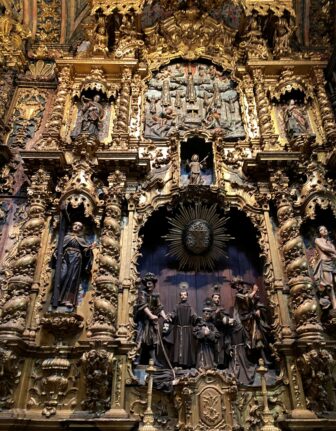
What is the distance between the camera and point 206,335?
18.2 feet

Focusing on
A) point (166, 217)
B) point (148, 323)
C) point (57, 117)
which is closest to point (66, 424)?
point (148, 323)

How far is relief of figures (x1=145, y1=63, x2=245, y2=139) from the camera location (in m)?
7.95

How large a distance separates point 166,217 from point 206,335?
Answer: 86.5 inches

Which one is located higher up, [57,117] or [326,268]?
[57,117]

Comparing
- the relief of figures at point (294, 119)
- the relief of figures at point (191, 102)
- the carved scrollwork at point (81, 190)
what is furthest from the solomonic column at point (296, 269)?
the carved scrollwork at point (81, 190)

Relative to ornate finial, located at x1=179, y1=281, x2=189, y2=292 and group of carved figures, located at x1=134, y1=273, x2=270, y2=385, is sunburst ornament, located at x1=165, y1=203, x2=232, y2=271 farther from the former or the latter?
group of carved figures, located at x1=134, y1=273, x2=270, y2=385

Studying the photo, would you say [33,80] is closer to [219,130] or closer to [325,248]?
[219,130]

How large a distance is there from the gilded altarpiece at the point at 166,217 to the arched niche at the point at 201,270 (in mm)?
26

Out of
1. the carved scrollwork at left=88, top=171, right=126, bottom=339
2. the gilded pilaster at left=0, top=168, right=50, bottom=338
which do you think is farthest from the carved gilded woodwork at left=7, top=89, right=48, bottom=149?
the carved scrollwork at left=88, top=171, right=126, bottom=339

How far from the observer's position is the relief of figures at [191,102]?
7.95 metres

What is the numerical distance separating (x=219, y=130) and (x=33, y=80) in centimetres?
417

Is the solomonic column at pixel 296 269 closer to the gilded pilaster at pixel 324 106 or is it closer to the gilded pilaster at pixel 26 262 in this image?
the gilded pilaster at pixel 324 106

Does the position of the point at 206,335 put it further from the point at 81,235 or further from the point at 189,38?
the point at 189,38

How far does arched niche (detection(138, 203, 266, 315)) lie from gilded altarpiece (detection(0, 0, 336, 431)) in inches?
1.0
